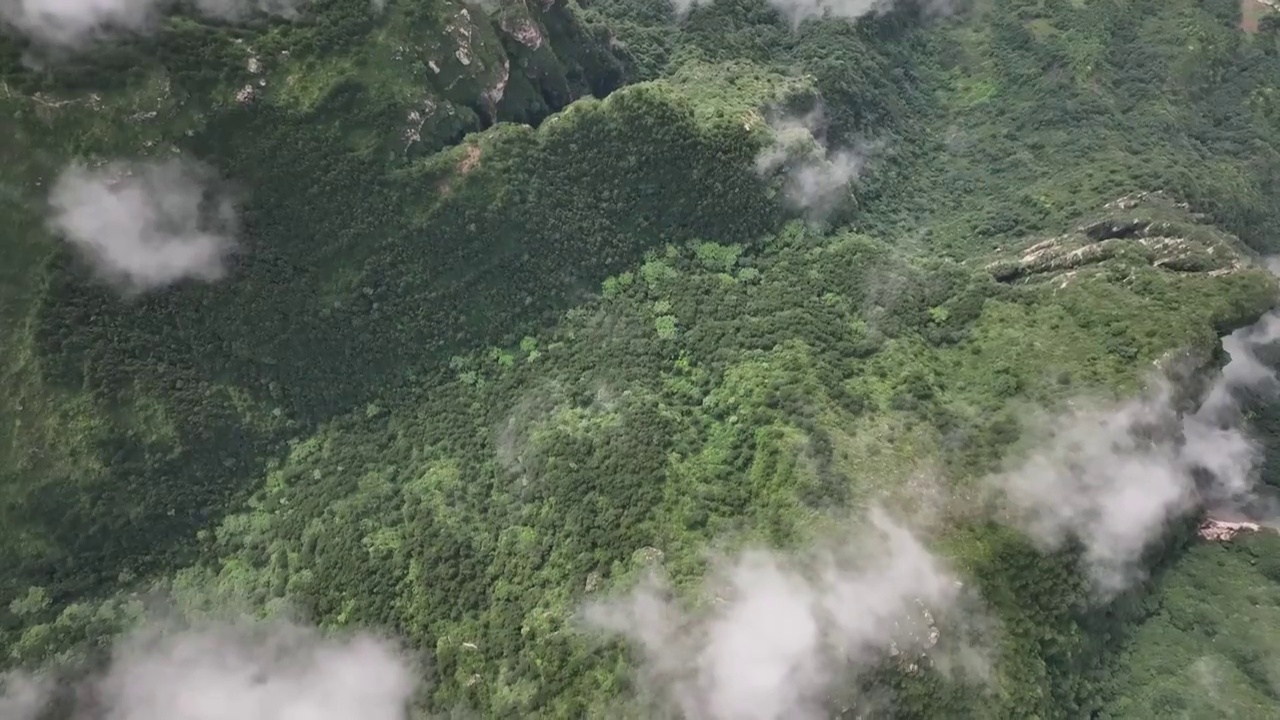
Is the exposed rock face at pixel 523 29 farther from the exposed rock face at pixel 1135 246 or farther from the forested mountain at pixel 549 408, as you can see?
the exposed rock face at pixel 1135 246

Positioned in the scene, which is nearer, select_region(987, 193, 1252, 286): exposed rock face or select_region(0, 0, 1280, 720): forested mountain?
select_region(0, 0, 1280, 720): forested mountain

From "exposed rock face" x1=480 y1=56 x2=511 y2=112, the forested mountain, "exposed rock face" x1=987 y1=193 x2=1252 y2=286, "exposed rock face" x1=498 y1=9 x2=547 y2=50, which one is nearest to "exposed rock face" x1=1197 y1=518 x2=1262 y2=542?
the forested mountain

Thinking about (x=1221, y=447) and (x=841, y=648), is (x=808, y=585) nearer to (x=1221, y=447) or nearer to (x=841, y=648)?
(x=841, y=648)

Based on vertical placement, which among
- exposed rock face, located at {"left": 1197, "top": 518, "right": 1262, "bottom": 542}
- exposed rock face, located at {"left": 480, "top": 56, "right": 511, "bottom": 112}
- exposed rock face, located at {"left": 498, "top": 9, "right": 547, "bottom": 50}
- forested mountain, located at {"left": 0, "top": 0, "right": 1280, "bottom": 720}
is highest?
exposed rock face, located at {"left": 498, "top": 9, "right": 547, "bottom": 50}

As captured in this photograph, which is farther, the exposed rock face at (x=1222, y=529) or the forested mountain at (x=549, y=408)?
the exposed rock face at (x=1222, y=529)

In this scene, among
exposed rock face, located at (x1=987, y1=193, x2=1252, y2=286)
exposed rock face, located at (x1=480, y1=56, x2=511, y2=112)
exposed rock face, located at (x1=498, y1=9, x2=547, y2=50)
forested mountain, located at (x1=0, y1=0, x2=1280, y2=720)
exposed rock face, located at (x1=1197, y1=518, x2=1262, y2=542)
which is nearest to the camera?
forested mountain, located at (x1=0, y1=0, x2=1280, y2=720)

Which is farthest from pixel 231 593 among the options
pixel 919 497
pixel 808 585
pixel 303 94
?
pixel 919 497

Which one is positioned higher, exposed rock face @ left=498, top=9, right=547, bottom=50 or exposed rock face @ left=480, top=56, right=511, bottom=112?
exposed rock face @ left=498, top=9, right=547, bottom=50

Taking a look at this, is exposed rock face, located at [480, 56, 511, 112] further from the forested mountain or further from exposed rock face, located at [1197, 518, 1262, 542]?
exposed rock face, located at [1197, 518, 1262, 542]

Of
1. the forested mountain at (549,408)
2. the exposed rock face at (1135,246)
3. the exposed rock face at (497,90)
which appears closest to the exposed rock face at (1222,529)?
the forested mountain at (549,408)
